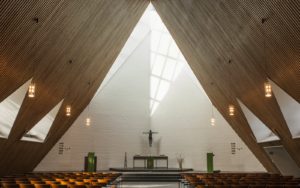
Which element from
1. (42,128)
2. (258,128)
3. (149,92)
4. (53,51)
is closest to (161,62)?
(149,92)

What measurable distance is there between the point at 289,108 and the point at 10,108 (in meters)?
11.1

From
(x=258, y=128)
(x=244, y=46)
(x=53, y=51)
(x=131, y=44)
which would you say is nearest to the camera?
(x=244, y=46)

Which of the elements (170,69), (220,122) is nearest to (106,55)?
(170,69)

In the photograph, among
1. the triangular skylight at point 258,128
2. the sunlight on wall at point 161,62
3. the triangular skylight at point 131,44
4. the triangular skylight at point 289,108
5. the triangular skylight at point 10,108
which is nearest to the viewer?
the triangular skylight at point 289,108

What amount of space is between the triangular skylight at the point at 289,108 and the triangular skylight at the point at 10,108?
9331mm

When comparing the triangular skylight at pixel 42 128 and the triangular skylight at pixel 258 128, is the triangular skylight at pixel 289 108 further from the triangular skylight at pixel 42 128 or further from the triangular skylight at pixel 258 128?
the triangular skylight at pixel 42 128

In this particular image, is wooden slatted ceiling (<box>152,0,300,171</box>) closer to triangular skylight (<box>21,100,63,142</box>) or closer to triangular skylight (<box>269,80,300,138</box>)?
triangular skylight (<box>269,80,300,138</box>)

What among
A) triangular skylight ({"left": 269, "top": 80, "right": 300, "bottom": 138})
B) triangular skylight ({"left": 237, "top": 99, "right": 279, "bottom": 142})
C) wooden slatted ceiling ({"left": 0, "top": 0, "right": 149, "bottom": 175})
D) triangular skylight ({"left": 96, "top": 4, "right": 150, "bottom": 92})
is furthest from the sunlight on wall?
triangular skylight ({"left": 269, "top": 80, "right": 300, "bottom": 138})

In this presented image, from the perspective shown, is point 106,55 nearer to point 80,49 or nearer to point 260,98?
point 80,49

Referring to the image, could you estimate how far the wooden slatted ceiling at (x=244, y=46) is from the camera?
363 inches

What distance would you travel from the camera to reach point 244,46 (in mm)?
11750

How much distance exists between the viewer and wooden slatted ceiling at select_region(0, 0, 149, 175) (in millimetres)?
9531

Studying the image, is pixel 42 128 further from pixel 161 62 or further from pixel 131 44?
pixel 161 62

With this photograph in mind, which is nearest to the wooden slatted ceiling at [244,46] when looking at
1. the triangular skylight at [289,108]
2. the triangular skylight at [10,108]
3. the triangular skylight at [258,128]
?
the triangular skylight at [289,108]
